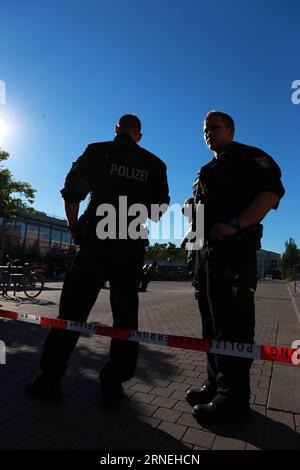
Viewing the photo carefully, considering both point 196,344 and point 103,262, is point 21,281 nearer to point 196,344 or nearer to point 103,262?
point 103,262

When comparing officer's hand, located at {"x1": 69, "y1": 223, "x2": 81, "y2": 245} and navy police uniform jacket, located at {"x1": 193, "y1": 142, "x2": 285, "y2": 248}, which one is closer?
navy police uniform jacket, located at {"x1": 193, "y1": 142, "x2": 285, "y2": 248}

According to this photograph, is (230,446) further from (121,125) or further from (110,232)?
(121,125)

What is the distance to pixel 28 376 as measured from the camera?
11.4ft

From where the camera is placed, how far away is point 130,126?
10.3 ft

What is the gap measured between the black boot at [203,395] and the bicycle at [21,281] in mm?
10791

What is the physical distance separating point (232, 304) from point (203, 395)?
852 millimetres

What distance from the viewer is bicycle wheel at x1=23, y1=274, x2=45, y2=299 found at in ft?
43.0

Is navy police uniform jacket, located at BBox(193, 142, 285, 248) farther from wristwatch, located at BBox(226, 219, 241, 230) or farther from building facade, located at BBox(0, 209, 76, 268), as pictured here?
building facade, located at BBox(0, 209, 76, 268)

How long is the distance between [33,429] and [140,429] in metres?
0.66

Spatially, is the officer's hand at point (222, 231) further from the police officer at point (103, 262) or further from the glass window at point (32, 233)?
the glass window at point (32, 233)

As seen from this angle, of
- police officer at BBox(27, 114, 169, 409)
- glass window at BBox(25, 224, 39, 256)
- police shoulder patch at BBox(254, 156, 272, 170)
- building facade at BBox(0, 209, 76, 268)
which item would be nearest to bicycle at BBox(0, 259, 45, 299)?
police officer at BBox(27, 114, 169, 409)
